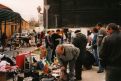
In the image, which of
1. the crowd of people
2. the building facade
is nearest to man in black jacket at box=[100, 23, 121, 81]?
the crowd of people

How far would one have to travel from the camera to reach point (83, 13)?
155 feet

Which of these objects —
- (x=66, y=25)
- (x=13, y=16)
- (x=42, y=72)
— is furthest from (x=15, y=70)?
(x=66, y=25)

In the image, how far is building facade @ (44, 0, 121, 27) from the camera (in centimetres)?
4653

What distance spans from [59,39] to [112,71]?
1179 cm

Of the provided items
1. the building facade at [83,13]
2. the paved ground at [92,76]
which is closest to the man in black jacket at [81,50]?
the paved ground at [92,76]

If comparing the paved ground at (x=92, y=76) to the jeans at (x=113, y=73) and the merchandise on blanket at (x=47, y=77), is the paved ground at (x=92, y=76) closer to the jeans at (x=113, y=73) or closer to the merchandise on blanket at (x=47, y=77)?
the merchandise on blanket at (x=47, y=77)

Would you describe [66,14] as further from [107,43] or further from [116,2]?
[107,43]

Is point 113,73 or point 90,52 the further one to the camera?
point 90,52

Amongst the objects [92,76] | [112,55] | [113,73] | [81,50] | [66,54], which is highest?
[112,55]

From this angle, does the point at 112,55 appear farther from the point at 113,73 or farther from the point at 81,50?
the point at 81,50

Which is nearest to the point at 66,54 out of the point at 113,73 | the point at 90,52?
the point at 113,73

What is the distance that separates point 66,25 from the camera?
153ft

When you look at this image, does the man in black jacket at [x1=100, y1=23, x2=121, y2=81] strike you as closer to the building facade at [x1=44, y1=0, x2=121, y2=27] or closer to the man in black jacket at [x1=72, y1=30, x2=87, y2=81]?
the man in black jacket at [x1=72, y1=30, x2=87, y2=81]

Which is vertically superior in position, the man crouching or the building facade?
the man crouching
